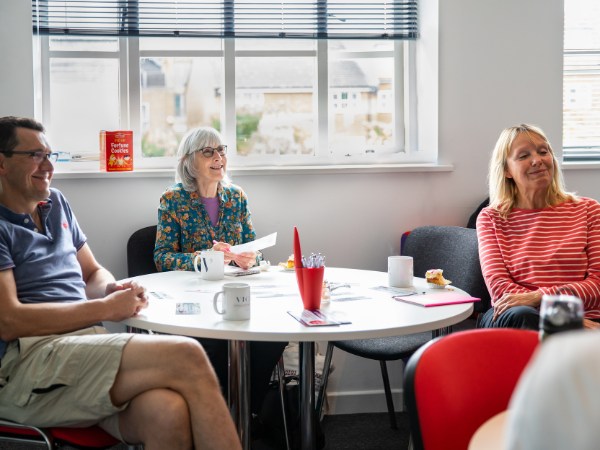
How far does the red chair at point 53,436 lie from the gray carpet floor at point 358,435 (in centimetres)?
108

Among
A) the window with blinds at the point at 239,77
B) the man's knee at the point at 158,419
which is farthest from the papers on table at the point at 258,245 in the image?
Answer: the window with blinds at the point at 239,77

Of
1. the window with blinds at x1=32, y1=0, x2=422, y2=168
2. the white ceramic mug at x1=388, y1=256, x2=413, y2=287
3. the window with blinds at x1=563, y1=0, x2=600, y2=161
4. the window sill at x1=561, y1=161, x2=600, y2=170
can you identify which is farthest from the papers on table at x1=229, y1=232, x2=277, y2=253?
the window with blinds at x1=563, y1=0, x2=600, y2=161

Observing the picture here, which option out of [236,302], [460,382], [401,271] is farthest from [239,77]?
[460,382]

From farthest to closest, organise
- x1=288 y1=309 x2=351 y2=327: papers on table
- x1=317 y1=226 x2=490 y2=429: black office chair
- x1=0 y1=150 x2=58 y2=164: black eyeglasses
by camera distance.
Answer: x1=317 y1=226 x2=490 y2=429: black office chair
x1=0 y1=150 x2=58 y2=164: black eyeglasses
x1=288 y1=309 x2=351 y2=327: papers on table

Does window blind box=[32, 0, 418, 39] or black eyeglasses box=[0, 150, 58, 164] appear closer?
black eyeglasses box=[0, 150, 58, 164]

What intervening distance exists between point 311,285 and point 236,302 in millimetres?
242

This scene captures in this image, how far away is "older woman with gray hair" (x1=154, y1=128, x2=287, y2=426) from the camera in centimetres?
296

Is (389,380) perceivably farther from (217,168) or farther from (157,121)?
(157,121)

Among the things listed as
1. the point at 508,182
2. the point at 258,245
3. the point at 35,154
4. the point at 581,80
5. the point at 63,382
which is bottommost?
the point at 63,382

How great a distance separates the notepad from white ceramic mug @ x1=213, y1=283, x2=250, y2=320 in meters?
0.54

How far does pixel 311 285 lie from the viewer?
6.81 feet

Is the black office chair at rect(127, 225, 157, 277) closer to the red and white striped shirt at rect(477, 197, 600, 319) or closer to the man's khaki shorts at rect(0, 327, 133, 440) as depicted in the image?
the man's khaki shorts at rect(0, 327, 133, 440)

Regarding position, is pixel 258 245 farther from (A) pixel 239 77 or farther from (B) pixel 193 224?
(A) pixel 239 77

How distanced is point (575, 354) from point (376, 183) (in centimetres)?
288
